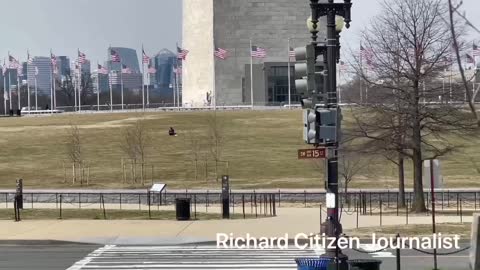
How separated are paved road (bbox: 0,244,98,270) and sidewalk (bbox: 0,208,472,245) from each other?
101 cm

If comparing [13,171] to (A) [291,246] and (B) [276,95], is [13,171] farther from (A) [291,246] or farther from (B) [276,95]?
(B) [276,95]

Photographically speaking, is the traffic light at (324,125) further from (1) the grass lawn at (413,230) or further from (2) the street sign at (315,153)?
(1) the grass lawn at (413,230)

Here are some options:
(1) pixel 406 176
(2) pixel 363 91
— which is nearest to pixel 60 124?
(1) pixel 406 176

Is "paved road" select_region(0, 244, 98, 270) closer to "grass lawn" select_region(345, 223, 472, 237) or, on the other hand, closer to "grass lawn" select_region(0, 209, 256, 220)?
"grass lawn" select_region(0, 209, 256, 220)

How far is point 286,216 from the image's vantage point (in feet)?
93.3

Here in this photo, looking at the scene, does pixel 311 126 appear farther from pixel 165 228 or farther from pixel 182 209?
pixel 182 209

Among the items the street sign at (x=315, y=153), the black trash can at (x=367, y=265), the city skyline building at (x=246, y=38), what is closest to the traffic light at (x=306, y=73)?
the street sign at (x=315, y=153)

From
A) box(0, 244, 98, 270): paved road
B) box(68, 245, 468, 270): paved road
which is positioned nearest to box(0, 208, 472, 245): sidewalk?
box(0, 244, 98, 270): paved road

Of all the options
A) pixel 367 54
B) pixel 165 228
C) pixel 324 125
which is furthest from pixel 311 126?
pixel 367 54

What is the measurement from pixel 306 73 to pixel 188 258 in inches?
267

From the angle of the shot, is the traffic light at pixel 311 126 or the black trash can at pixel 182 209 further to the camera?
the black trash can at pixel 182 209

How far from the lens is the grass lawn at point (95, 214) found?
28516mm

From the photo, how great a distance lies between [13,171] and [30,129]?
2516 centimetres

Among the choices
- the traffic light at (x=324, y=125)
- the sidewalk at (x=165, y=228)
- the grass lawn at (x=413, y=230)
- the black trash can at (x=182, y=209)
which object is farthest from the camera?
the black trash can at (x=182, y=209)
